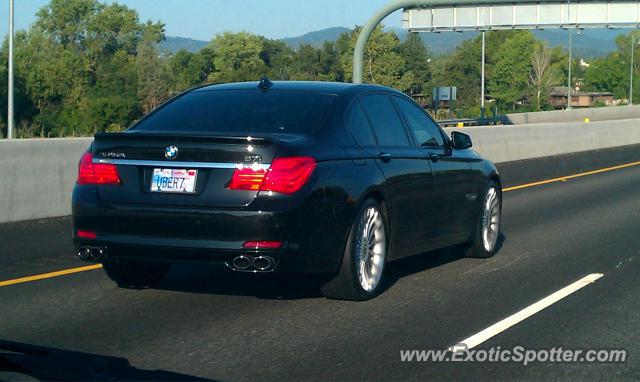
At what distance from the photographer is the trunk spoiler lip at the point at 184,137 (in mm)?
7148

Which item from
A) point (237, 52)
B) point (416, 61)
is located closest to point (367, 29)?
point (416, 61)

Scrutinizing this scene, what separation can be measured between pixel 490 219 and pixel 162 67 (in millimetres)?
87438

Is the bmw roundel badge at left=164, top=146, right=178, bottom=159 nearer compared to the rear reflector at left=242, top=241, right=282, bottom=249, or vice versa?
the rear reflector at left=242, top=241, right=282, bottom=249

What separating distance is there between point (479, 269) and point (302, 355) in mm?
3800

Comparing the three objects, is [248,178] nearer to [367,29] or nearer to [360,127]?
[360,127]

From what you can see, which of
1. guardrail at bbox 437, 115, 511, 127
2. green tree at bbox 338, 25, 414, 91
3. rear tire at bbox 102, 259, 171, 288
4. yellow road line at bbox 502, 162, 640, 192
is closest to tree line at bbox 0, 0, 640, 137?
green tree at bbox 338, 25, 414, 91

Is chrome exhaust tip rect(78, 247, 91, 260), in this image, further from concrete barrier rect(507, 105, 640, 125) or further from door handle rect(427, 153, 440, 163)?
concrete barrier rect(507, 105, 640, 125)

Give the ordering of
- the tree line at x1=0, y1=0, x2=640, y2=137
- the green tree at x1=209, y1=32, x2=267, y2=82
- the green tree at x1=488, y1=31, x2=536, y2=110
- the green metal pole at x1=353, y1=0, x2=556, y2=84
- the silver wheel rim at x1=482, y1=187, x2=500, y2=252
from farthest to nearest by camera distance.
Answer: the green tree at x1=488, y1=31, x2=536, y2=110
the green tree at x1=209, y1=32, x2=267, y2=82
the tree line at x1=0, y1=0, x2=640, y2=137
the green metal pole at x1=353, y1=0, x2=556, y2=84
the silver wheel rim at x1=482, y1=187, x2=500, y2=252

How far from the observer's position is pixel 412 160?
8703 millimetres

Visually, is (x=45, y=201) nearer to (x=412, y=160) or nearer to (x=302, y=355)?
(x=412, y=160)

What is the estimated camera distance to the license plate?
283 inches

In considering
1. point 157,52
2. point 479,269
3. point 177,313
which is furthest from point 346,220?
point 157,52

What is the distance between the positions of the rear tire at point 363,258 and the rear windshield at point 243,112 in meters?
0.78

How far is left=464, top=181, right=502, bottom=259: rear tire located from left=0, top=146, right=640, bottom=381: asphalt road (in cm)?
15
